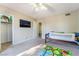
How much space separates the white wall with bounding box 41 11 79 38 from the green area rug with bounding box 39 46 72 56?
0.53m

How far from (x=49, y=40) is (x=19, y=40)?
3.29 feet

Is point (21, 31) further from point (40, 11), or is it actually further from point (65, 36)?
point (65, 36)

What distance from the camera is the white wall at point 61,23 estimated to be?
272 centimetres

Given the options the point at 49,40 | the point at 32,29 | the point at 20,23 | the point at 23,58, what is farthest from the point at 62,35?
the point at 20,23

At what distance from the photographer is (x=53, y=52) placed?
97.6 inches

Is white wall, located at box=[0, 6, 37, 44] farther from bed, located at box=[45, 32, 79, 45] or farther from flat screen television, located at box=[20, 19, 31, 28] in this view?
bed, located at box=[45, 32, 79, 45]

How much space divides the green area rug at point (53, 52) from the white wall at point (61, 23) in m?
0.53

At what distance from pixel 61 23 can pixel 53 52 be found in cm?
96

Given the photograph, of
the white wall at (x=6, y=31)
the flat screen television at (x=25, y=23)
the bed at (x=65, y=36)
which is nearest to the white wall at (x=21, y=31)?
the flat screen television at (x=25, y=23)

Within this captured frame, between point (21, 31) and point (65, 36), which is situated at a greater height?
point (21, 31)

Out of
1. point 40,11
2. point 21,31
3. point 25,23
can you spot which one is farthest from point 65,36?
point 21,31

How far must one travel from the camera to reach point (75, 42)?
8.63ft

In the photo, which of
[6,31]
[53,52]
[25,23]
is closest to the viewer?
[53,52]

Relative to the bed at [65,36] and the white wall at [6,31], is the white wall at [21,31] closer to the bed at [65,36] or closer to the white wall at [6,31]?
the white wall at [6,31]
